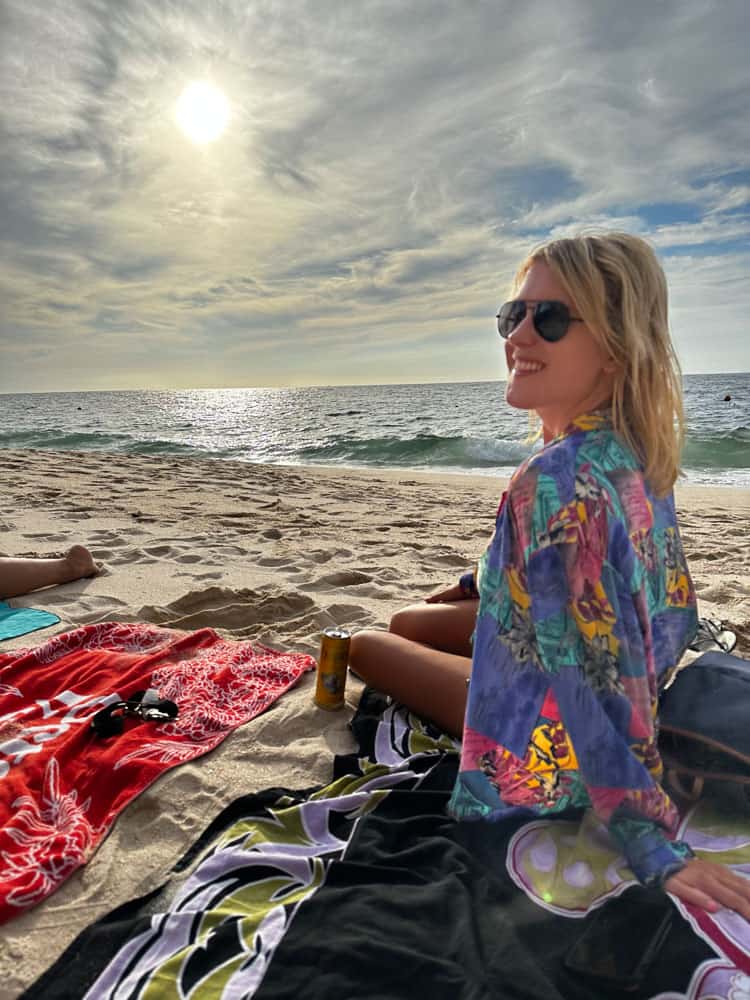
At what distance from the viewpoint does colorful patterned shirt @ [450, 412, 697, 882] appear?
57.4 inches

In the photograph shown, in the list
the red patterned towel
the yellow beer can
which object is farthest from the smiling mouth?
the red patterned towel

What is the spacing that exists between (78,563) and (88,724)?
2108mm

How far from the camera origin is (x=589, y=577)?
4.77 ft

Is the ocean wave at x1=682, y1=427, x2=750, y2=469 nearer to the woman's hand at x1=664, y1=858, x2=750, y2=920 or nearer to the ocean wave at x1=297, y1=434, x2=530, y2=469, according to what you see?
the ocean wave at x1=297, y1=434, x2=530, y2=469

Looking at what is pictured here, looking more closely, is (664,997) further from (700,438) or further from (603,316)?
(700,438)

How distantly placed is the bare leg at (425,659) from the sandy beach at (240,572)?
21 cm

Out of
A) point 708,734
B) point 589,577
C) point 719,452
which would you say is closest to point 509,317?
point 589,577

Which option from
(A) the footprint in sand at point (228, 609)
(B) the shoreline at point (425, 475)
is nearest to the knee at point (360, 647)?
(A) the footprint in sand at point (228, 609)

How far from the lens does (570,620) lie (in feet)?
4.95

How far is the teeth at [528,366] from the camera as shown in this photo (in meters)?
1.69

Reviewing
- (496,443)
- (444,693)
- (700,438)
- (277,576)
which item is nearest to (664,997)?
(444,693)

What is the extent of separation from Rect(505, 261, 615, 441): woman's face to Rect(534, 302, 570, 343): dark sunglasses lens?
11 millimetres

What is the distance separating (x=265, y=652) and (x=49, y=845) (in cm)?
146

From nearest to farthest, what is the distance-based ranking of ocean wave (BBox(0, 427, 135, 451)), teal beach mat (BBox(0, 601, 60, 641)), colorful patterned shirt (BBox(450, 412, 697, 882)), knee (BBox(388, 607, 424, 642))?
colorful patterned shirt (BBox(450, 412, 697, 882)), knee (BBox(388, 607, 424, 642)), teal beach mat (BBox(0, 601, 60, 641)), ocean wave (BBox(0, 427, 135, 451))
